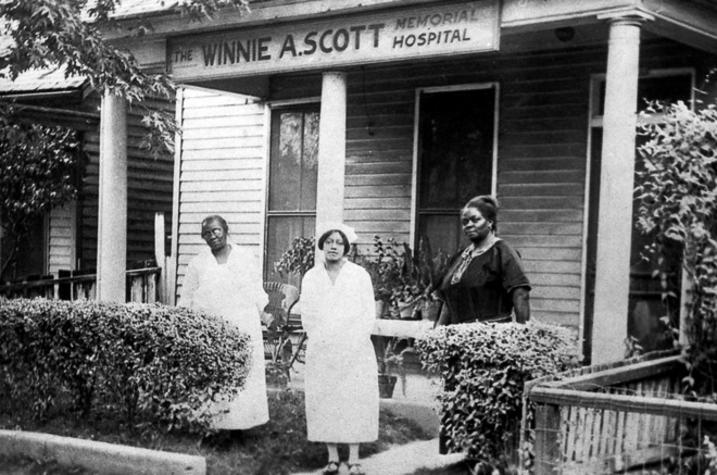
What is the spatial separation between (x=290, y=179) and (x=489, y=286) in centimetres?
669

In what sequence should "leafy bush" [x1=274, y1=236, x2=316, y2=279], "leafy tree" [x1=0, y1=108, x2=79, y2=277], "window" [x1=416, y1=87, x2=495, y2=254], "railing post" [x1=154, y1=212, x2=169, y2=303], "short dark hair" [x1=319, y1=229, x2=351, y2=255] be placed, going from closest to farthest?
1. "short dark hair" [x1=319, y1=229, x2=351, y2=255]
2. "window" [x1=416, y1=87, x2=495, y2=254]
3. "leafy bush" [x1=274, y1=236, x2=316, y2=279]
4. "railing post" [x1=154, y1=212, x2=169, y2=303]
5. "leafy tree" [x1=0, y1=108, x2=79, y2=277]

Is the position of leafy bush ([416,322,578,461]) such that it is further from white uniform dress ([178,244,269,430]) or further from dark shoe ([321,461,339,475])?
white uniform dress ([178,244,269,430])

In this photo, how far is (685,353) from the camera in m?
6.27

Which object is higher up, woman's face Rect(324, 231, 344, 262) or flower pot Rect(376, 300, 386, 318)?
woman's face Rect(324, 231, 344, 262)

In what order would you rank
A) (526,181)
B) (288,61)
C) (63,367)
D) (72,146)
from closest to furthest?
(63,367) → (288,61) → (526,181) → (72,146)

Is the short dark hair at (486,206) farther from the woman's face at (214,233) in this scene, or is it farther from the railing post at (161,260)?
the railing post at (161,260)

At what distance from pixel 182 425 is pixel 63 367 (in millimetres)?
1057

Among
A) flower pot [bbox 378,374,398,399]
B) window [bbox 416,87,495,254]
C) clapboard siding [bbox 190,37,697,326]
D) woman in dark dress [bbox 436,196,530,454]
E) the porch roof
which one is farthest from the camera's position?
the porch roof

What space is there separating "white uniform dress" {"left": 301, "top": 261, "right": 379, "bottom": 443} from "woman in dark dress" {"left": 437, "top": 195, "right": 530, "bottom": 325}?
67cm

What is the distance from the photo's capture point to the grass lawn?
6.89 metres

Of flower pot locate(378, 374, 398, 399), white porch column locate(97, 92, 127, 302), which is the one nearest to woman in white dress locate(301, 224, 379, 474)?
flower pot locate(378, 374, 398, 399)

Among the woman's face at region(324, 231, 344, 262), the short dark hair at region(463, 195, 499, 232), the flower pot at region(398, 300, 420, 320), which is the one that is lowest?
the flower pot at region(398, 300, 420, 320)

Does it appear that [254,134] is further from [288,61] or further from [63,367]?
[63,367]

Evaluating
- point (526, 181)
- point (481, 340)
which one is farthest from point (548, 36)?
point (481, 340)
